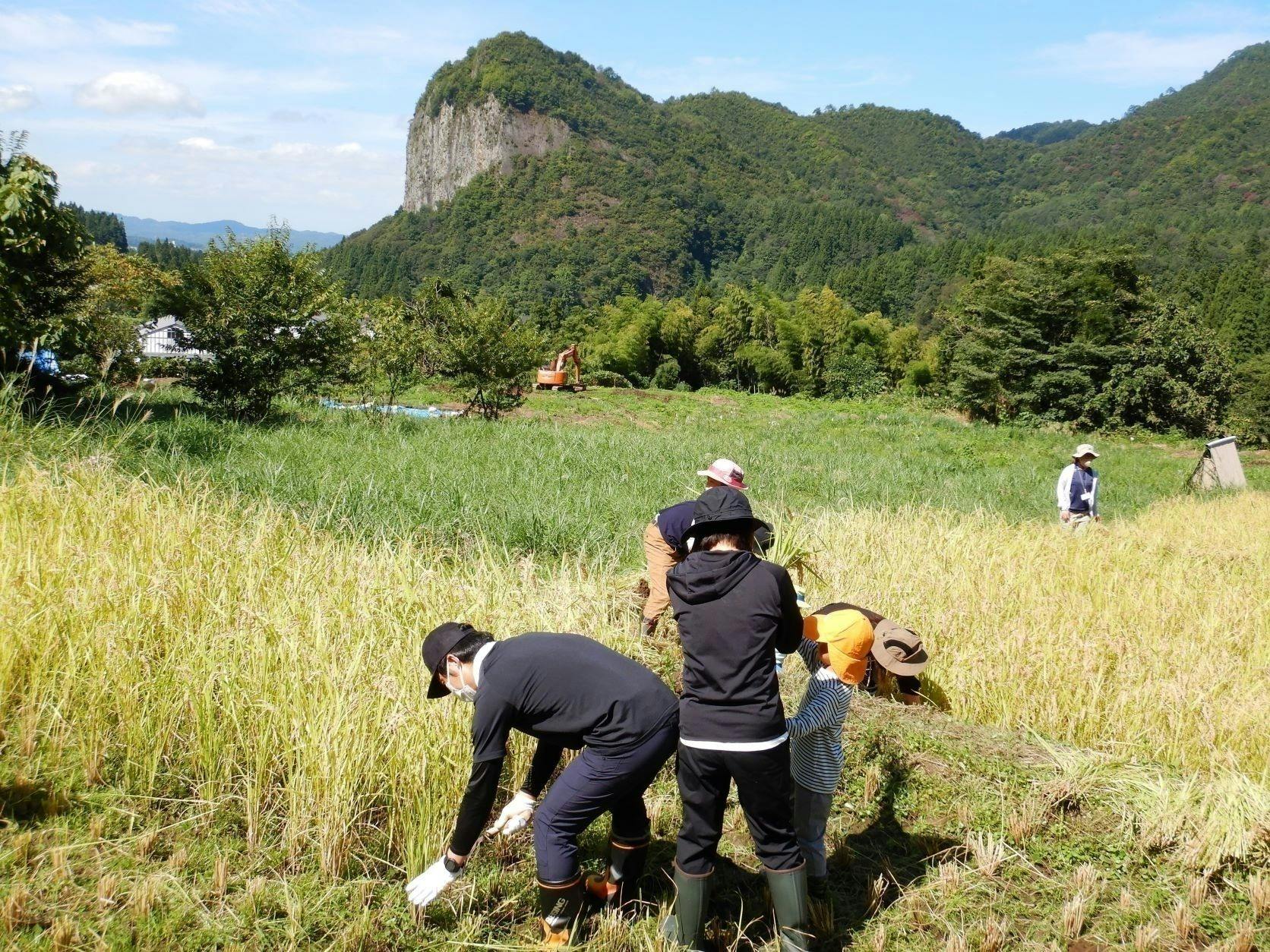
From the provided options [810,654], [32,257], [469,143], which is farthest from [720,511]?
[469,143]

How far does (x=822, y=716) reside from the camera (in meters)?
3.31

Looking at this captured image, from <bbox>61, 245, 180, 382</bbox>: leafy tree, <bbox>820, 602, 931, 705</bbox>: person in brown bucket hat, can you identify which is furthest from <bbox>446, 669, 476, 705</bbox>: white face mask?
<bbox>61, 245, 180, 382</bbox>: leafy tree

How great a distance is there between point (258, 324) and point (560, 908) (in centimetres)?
1286

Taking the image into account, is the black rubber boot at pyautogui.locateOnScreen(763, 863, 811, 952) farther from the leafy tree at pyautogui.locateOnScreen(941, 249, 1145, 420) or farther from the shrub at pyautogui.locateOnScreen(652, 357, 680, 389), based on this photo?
the shrub at pyautogui.locateOnScreen(652, 357, 680, 389)

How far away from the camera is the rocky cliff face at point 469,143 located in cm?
15000

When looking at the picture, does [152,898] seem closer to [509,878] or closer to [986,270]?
[509,878]

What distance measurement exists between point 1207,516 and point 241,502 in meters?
12.4

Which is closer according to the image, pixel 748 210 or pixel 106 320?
pixel 106 320

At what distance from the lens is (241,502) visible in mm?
7277

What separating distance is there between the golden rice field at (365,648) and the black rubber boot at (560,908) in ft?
1.97

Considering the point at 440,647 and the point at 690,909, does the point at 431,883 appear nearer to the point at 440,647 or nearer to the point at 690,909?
the point at 440,647

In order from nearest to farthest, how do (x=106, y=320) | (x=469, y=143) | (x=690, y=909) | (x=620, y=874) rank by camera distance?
(x=690, y=909)
(x=620, y=874)
(x=106, y=320)
(x=469, y=143)

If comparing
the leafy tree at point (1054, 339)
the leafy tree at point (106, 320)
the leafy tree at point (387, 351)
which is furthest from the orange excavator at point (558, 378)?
the leafy tree at point (1054, 339)

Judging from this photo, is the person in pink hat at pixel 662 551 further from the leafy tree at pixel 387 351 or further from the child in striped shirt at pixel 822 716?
the leafy tree at pixel 387 351
